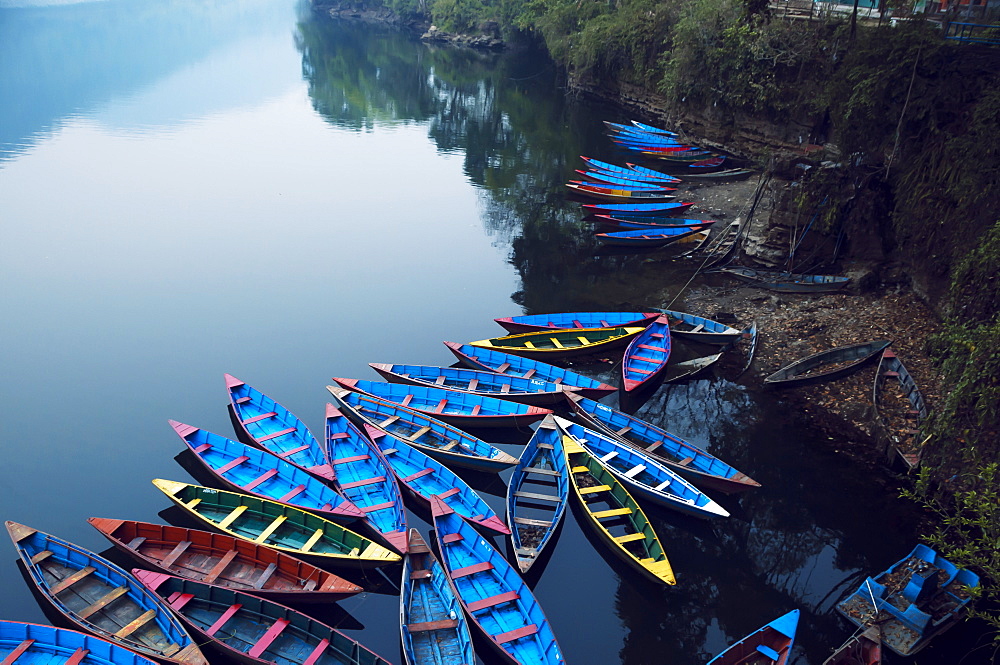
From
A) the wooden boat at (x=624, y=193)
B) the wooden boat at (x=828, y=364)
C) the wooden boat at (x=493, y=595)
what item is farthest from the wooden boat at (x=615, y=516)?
the wooden boat at (x=624, y=193)

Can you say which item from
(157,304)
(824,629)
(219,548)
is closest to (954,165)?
(824,629)

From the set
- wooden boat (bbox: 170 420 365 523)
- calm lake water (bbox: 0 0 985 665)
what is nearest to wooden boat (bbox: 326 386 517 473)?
calm lake water (bbox: 0 0 985 665)

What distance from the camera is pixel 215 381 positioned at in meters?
21.9

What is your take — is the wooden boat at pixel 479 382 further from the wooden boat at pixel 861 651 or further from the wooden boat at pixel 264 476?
the wooden boat at pixel 861 651

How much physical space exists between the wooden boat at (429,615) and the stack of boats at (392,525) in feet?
0.11

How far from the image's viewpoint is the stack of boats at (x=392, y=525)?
40.8 ft

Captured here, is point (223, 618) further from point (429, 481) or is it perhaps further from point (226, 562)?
point (429, 481)

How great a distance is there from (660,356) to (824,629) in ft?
A: 31.5

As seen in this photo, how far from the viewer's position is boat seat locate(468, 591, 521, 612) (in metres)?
13.0

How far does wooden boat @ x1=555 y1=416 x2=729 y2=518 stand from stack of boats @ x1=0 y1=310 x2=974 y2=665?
47 millimetres

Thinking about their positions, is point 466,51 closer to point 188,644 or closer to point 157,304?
point 157,304

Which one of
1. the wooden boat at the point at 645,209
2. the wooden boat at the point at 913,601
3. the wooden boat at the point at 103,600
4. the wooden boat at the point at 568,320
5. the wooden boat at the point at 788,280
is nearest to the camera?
the wooden boat at the point at 103,600

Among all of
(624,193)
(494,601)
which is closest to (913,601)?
(494,601)

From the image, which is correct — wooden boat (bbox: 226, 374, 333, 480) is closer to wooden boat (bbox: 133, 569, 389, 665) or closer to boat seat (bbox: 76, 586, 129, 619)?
wooden boat (bbox: 133, 569, 389, 665)
